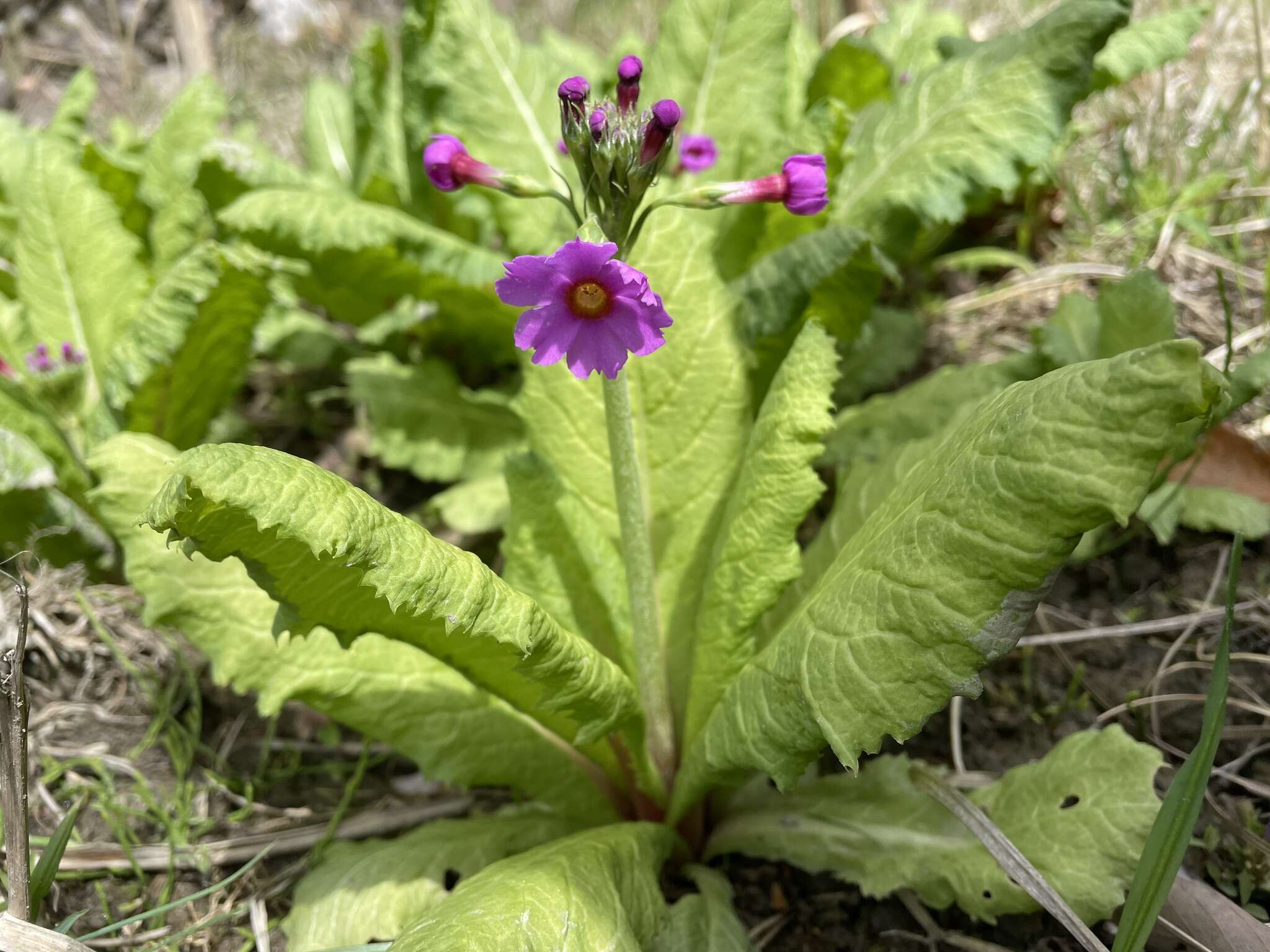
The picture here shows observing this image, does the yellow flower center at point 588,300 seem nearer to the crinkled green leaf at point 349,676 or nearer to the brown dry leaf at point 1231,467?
the crinkled green leaf at point 349,676

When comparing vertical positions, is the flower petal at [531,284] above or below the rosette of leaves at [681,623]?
above

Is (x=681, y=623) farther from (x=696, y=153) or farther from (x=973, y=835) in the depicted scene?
(x=696, y=153)

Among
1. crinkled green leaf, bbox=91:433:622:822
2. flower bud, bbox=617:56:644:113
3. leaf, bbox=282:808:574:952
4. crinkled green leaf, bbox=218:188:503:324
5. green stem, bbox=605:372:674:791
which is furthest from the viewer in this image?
crinkled green leaf, bbox=218:188:503:324

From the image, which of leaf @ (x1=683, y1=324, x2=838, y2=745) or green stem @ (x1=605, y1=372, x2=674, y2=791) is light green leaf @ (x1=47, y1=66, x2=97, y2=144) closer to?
green stem @ (x1=605, y1=372, x2=674, y2=791)

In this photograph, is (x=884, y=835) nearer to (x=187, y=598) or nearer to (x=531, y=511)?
(x=531, y=511)

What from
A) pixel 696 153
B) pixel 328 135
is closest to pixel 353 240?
pixel 696 153

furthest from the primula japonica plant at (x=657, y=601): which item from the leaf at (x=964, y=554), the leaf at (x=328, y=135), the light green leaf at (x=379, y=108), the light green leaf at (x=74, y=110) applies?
the light green leaf at (x=74, y=110)

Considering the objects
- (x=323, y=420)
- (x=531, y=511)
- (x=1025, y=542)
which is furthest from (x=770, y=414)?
(x=323, y=420)

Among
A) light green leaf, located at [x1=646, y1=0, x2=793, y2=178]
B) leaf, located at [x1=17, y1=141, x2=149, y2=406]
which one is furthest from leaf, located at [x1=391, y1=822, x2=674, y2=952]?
leaf, located at [x1=17, y1=141, x2=149, y2=406]
